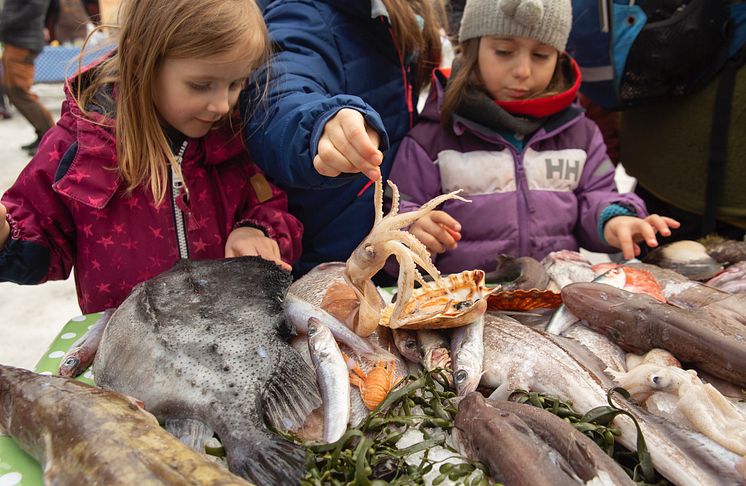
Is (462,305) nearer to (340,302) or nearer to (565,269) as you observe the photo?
(340,302)

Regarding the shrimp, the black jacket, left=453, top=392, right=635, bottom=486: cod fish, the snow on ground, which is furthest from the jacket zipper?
the black jacket

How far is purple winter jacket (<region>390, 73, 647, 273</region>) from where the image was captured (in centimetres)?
226

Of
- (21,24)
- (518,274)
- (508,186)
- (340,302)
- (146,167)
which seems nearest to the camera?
(340,302)

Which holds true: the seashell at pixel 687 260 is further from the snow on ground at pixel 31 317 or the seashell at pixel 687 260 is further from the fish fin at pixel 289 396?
the snow on ground at pixel 31 317

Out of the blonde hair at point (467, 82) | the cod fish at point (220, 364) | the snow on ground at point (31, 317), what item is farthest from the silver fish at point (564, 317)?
the snow on ground at point (31, 317)

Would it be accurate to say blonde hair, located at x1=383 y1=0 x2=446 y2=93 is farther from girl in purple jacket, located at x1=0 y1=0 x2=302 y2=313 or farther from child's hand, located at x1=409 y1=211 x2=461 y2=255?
child's hand, located at x1=409 y1=211 x2=461 y2=255

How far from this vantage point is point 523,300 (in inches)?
67.9

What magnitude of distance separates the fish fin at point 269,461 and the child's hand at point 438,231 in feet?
2.97

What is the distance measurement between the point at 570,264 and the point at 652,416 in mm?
813

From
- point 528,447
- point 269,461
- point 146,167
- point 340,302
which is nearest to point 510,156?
point 340,302

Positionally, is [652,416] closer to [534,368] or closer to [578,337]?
[534,368]

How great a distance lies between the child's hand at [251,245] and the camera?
187 centimetres

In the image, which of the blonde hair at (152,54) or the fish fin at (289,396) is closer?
the fish fin at (289,396)

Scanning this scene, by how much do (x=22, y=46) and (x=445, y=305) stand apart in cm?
608
